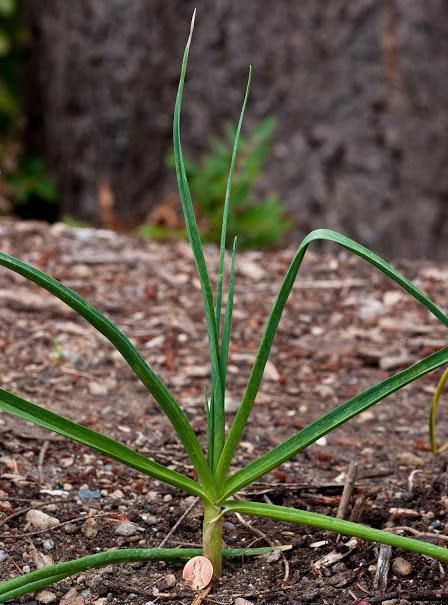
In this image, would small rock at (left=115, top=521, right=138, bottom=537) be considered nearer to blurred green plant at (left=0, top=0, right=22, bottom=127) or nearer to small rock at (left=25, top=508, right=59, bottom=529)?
small rock at (left=25, top=508, right=59, bottom=529)

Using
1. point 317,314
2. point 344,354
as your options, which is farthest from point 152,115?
point 344,354

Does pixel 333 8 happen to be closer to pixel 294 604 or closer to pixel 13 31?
pixel 13 31

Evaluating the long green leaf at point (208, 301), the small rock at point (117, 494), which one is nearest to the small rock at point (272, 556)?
the long green leaf at point (208, 301)

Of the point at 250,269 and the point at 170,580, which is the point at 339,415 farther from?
the point at 250,269

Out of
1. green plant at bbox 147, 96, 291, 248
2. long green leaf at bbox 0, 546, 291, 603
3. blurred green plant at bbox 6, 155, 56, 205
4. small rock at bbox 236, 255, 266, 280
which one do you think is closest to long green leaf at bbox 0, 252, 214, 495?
long green leaf at bbox 0, 546, 291, 603

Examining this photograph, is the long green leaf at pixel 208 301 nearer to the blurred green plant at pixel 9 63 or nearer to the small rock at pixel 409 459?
the small rock at pixel 409 459
